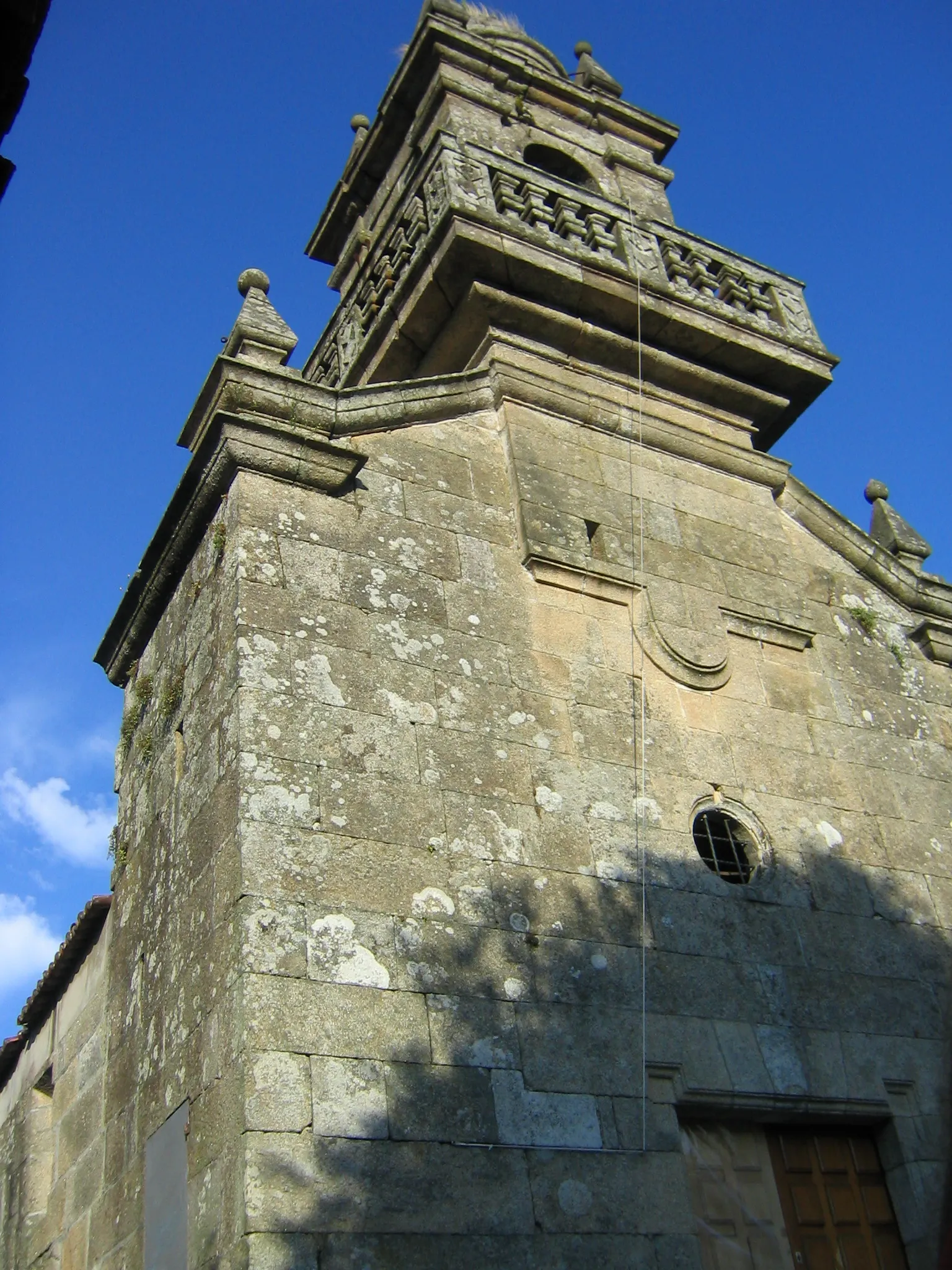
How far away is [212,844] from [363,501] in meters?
2.19

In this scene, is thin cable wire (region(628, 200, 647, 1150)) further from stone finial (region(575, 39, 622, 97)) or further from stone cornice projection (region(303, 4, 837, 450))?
stone finial (region(575, 39, 622, 97))

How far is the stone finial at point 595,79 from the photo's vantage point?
476 inches

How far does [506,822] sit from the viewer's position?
614cm

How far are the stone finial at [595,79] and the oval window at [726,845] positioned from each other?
7895 mm

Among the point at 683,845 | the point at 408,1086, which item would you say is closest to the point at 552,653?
the point at 683,845

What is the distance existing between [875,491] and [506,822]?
219 inches

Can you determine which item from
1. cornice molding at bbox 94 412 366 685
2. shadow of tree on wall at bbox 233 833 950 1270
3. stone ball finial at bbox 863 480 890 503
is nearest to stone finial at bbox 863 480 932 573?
stone ball finial at bbox 863 480 890 503

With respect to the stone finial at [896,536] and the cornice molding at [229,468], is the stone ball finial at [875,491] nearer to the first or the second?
the stone finial at [896,536]

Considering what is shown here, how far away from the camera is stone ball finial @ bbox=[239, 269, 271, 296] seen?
7.87 meters

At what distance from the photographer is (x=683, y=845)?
6590 mm

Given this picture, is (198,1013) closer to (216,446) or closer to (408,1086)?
(408,1086)

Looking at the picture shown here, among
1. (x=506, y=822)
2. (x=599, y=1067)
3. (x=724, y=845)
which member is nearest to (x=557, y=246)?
(x=724, y=845)

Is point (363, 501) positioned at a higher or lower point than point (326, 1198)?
higher

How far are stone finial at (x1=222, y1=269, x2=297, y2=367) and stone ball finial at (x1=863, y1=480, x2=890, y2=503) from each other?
5182mm
